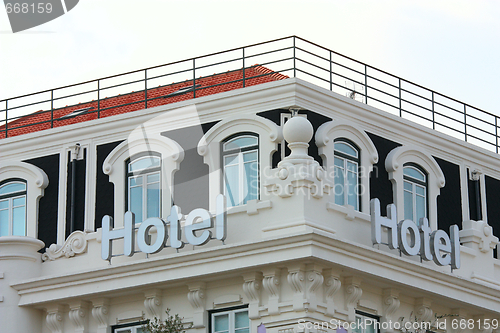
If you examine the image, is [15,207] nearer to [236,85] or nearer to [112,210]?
[112,210]

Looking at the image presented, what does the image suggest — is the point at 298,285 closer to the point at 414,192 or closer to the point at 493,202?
the point at 414,192

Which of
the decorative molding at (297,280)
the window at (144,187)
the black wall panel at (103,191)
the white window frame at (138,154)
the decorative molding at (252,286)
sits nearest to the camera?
the decorative molding at (297,280)

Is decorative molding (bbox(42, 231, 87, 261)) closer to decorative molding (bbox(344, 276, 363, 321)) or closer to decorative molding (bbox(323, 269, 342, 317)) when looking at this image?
decorative molding (bbox(323, 269, 342, 317))

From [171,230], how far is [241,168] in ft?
9.03

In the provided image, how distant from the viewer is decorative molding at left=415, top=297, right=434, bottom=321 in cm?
3650

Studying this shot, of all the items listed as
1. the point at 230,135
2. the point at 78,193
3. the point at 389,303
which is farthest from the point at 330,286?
the point at 78,193

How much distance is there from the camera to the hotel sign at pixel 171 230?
34656 mm

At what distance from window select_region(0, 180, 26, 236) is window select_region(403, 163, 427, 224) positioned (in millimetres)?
11423

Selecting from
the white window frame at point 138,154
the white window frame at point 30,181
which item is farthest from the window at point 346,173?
the white window frame at point 30,181

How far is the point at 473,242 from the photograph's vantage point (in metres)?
38.7

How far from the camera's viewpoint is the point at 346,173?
120 feet

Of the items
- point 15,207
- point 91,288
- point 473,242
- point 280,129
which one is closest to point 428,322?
point 473,242

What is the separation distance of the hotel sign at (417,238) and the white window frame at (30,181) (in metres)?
10.3

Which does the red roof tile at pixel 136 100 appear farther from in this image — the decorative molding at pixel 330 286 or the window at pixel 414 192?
the decorative molding at pixel 330 286
